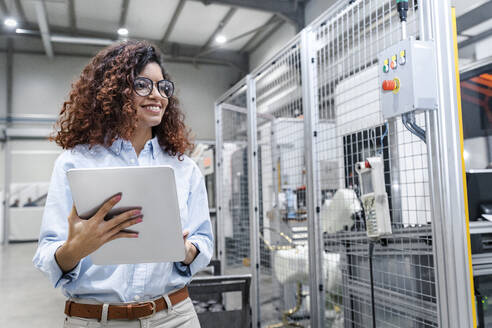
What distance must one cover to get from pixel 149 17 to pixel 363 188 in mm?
7788

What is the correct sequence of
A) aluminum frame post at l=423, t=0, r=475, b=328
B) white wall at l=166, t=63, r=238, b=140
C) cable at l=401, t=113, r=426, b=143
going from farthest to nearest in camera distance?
white wall at l=166, t=63, r=238, b=140, cable at l=401, t=113, r=426, b=143, aluminum frame post at l=423, t=0, r=475, b=328

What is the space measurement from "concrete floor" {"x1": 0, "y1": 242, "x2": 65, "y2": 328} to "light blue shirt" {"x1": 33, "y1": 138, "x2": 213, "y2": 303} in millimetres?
3156

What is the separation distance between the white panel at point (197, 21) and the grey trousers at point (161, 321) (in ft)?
24.7

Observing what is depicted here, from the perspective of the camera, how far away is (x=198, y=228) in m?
1.21

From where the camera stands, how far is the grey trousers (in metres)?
1.02

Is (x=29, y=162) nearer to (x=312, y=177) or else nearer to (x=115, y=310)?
(x=312, y=177)

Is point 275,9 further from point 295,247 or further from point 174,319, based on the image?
point 174,319

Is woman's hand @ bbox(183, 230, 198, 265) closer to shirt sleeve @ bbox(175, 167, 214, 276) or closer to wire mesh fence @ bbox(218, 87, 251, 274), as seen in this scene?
shirt sleeve @ bbox(175, 167, 214, 276)

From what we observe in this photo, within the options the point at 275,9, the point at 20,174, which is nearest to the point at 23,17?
the point at 20,174

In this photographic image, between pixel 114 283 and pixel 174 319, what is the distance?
204 millimetres

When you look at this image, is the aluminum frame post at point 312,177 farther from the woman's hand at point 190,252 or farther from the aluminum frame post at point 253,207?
the woman's hand at point 190,252

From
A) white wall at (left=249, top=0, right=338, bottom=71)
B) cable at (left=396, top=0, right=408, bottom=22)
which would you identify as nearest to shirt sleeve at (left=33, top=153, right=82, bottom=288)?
cable at (left=396, top=0, right=408, bottom=22)

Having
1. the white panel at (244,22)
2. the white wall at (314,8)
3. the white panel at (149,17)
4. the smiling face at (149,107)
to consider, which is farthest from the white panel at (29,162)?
the smiling face at (149,107)

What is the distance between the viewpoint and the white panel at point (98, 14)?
7770 millimetres
